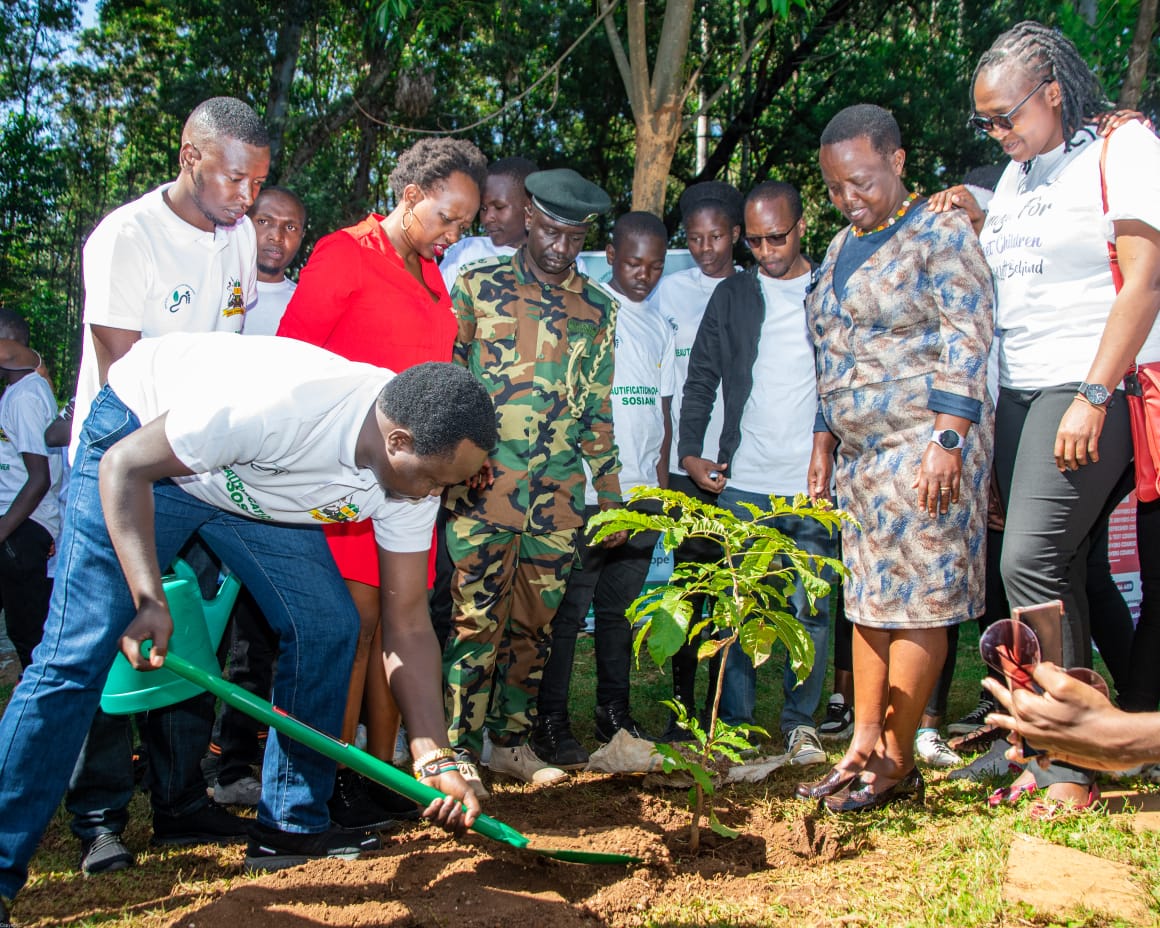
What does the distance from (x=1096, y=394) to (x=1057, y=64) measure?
42.0 inches

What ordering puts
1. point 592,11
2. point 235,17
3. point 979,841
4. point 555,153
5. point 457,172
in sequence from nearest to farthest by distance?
point 979,841, point 457,172, point 592,11, point 235,17, point 555,153

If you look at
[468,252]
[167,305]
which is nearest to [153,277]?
[167,305]

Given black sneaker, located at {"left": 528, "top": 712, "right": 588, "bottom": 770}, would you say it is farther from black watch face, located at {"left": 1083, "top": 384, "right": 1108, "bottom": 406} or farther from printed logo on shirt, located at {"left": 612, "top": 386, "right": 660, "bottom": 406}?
black watch face, located at {"left": 1083, "top": 384, "right": 1108, "bottom": 406}

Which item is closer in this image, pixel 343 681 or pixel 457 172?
pixel 343 681

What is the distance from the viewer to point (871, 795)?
3279mm

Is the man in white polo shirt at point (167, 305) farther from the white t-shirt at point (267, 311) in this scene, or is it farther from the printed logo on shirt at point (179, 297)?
the white t-shirt at point (267, 311)

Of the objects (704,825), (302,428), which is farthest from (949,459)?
(302,428)

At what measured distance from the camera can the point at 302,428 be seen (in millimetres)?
2615

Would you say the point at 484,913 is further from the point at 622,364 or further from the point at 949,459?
the point at 622,364

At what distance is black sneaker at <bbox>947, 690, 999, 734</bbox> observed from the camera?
14.1ft

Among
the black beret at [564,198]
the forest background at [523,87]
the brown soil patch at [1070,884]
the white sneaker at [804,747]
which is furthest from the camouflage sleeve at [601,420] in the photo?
the forest background at [523,87]

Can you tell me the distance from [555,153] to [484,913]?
41.4ft

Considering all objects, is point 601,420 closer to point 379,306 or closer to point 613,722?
point 379,306

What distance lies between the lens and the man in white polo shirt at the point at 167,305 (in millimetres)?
3027
